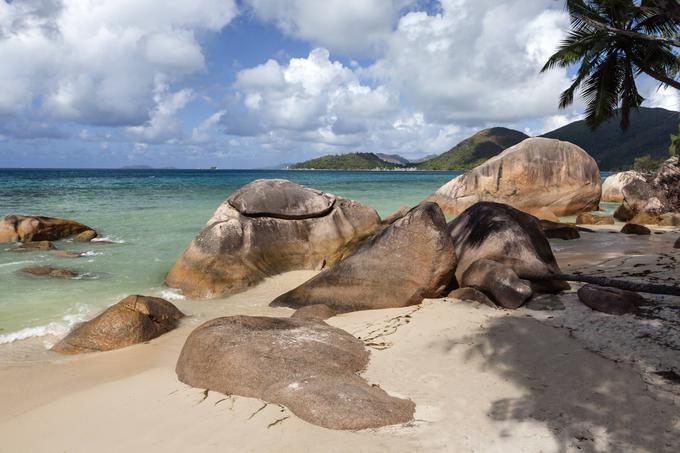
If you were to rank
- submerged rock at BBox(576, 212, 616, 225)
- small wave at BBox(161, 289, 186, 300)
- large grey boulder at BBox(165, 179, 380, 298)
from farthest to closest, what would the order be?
submerged rock at BBox(576, 212, 616, 225)
large grey boulder at BBox(165, 179, 380, 298)
small wave at BBox(161, 289, 186, 300)

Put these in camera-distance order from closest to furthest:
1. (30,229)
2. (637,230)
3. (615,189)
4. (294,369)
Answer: (294,369), (637,230), (30,229), (615,189)

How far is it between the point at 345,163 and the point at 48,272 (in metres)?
134

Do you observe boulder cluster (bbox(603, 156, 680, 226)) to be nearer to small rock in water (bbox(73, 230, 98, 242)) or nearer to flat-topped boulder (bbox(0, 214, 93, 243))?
small rock in water (bbox(73, 230, 98, 242))

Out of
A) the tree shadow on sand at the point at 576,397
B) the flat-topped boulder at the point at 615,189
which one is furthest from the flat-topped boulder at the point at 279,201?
the flat-topped boulder at the point at 615,189

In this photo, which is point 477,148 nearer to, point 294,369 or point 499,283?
point 499,283

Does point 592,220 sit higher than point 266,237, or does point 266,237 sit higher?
point 266,237

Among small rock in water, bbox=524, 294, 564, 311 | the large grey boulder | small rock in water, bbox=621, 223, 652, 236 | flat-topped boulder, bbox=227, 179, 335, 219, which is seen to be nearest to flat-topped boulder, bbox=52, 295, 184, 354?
the large grey boulder

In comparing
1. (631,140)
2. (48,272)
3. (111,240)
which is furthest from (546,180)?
(631,140)

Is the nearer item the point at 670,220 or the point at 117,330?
the point at 117,330

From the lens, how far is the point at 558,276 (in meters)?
5.69

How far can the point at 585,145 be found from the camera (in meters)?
102

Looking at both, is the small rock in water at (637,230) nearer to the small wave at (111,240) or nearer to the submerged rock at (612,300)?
the submerged rock at (612,300)

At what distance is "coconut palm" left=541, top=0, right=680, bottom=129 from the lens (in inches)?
521

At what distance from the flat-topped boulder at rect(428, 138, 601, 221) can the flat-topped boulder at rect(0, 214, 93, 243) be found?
1610 cm
